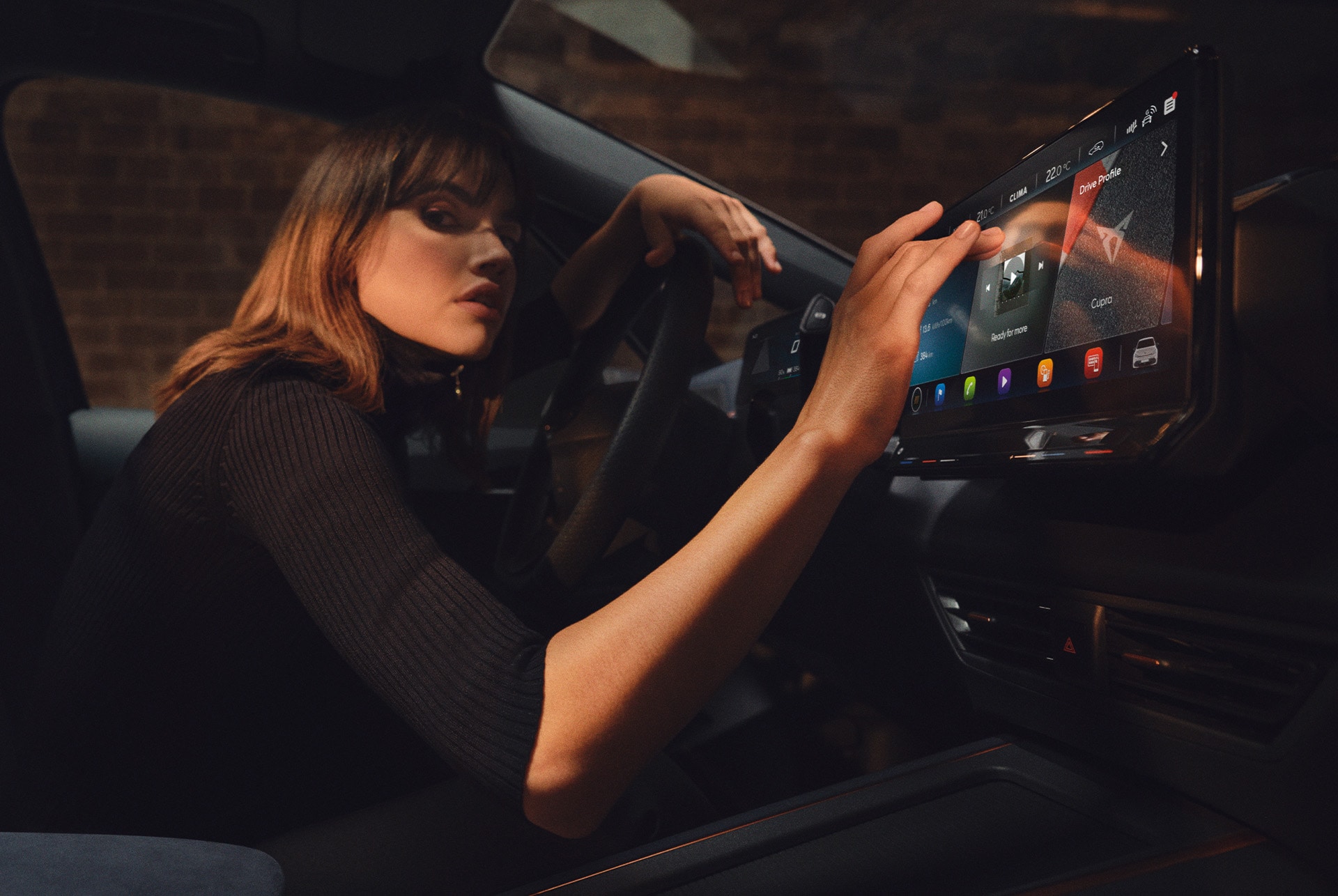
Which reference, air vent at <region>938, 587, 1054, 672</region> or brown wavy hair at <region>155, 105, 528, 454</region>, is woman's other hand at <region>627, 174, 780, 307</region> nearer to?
brown wavy hair at <region>155, 105, 528, 454</region>

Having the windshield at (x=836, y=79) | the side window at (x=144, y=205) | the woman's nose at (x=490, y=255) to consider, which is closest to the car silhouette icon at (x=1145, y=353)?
the woman's nose at (x=490, y=255)

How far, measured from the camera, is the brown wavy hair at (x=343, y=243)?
758 mm

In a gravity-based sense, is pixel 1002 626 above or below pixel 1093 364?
below

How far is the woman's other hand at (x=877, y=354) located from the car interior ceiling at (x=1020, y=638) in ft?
0.40

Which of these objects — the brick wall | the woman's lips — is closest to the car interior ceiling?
the woman's lips

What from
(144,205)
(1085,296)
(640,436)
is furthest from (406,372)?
(144,205)

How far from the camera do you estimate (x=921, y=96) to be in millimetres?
3242

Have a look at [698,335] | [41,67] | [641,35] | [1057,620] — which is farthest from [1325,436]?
[641,35]

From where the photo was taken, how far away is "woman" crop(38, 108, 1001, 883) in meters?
0.48

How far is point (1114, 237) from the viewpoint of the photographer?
0.51 metres

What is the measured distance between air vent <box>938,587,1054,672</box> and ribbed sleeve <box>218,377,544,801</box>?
0.36 m

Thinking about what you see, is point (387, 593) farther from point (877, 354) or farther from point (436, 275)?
point (436, 275)

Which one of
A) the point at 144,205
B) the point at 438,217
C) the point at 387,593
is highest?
the point at 144,205

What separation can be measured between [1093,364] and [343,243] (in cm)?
67
